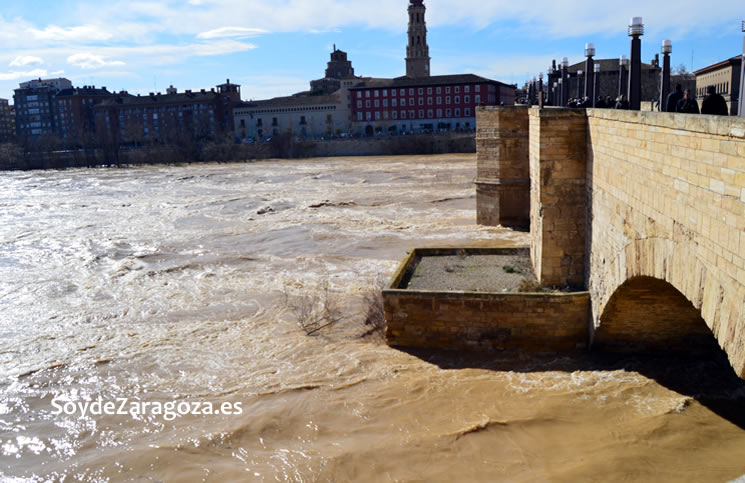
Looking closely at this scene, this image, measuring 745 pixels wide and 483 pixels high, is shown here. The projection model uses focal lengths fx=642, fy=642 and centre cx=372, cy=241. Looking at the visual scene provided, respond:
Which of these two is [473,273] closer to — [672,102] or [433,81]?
[672,102]

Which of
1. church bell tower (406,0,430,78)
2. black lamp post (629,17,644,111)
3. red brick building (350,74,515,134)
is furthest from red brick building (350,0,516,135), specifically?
black lamp post (629,17,644,111)

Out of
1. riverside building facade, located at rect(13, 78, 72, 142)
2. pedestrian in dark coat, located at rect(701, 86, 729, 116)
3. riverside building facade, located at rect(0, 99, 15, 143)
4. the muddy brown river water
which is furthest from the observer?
riverside building facade, located at rect(0, 99, 15, 143)

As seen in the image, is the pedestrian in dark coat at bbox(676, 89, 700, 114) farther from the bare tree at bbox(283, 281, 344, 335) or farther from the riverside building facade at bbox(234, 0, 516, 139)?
A: the riverside building facade at bbox(234, 0, 516, 139)

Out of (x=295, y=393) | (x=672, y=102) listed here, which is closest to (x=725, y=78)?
(x=672, y=102)

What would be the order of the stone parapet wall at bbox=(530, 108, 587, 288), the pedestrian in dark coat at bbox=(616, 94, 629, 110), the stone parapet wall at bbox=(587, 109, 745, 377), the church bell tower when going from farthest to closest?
the church bell tower
the pedestrian in dark coat at bbox=(616, 94, 629, 110)
the stone parapet wall at bbox=(530, 108, 587, 288)
the stone parapet wall at bbox=(587, 109, 745, 377)

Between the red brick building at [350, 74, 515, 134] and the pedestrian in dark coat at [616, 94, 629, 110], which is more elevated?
the red brick building at [350, 74, 515, 134]

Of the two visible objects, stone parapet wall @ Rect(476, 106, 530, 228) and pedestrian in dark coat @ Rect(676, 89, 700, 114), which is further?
stone parapet wall @ Rect(476, 106, 530, 228)

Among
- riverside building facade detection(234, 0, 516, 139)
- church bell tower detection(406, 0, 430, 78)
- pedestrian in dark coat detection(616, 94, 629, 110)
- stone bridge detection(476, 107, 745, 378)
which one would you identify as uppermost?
church bell tower detection(406, 0, 430, 78)

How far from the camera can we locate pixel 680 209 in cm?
607

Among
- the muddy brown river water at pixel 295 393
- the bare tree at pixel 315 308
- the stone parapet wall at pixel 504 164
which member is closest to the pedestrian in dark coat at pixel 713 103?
the muddy brown river water at pixel 295 393

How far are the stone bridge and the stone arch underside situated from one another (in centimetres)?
2

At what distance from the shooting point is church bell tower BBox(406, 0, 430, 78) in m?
96.0

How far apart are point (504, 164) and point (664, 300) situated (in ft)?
41.6

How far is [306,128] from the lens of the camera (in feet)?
274
